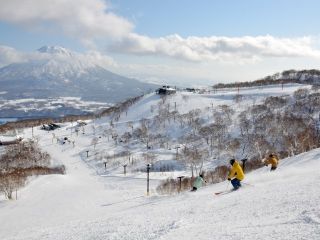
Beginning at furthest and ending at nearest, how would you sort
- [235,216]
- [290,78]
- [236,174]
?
[290,78]
[236,174]
[235,216]

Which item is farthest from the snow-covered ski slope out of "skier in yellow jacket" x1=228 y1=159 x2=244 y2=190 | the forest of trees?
the forest of trees

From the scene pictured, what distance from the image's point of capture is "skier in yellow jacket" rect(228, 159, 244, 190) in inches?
908

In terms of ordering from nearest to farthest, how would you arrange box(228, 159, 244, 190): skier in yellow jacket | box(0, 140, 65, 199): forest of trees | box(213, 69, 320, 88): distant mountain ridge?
1. box(228, 159, 244, 190): skier in yellow jacket
2. box(0, 140, 65, 199): forest of trees
3. box(213, 69, 320, 88): distant mountain ridge

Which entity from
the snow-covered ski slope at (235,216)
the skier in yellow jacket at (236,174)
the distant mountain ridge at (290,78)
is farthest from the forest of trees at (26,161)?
the distant mountain ridge at (290,78)

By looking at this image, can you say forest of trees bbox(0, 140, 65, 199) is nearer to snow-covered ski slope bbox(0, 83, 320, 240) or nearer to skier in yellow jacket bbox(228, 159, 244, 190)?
snow-covered ski slope bbox(0, 83, 320, 240)

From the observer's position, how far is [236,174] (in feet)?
76.3

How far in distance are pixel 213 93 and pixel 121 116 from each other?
39.2 metres

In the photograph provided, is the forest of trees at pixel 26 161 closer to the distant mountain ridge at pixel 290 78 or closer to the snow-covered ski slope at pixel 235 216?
the snow-covered ski slope at pixel 235 216

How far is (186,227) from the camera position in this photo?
15578mm

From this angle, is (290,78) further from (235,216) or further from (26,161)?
(235,216)

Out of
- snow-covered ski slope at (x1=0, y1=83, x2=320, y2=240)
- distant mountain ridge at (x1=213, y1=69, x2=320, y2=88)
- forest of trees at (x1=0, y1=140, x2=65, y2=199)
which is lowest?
forest of trees at (x1=0, y1=140, x2=65, y2=199)

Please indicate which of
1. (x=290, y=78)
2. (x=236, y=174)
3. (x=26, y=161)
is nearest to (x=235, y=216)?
(x=236, y=174)

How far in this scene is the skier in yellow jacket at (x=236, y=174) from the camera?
2306 centimetres

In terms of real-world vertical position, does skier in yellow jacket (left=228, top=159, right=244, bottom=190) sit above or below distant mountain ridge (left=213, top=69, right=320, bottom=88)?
below
